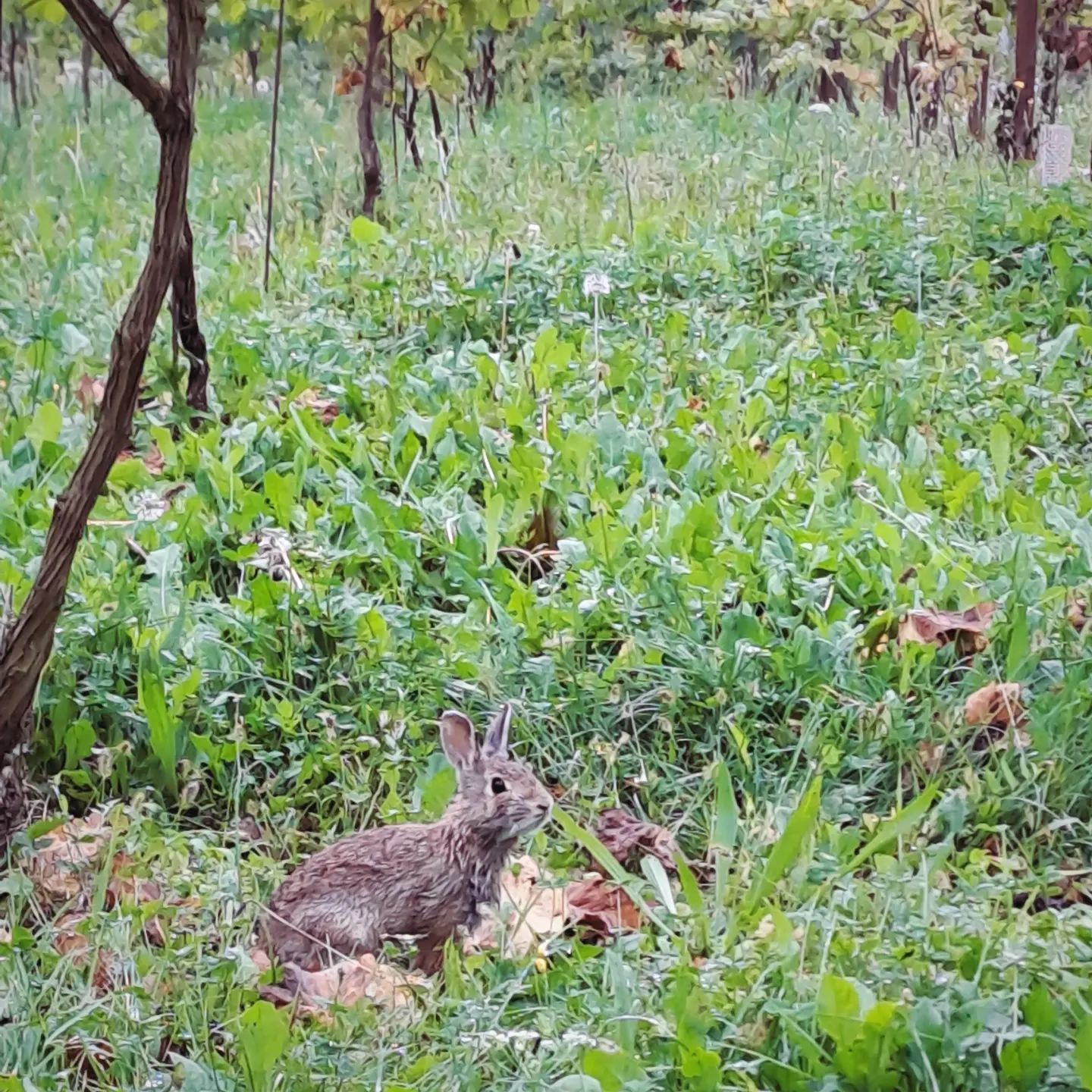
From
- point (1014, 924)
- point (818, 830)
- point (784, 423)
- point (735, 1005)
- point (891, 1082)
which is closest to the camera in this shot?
point (891, 1082)

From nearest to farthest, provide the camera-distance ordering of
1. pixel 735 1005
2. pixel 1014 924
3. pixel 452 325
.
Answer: pixel 735 1005 < pixel 1014 924 < pixel 452 325

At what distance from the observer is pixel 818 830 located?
2.44m

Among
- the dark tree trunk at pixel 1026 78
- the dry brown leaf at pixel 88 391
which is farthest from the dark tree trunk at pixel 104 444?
the dark tree trunk at pixel 1026 78

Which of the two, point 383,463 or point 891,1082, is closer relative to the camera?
point 891,1082

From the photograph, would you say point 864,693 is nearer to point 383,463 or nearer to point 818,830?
point 818,830

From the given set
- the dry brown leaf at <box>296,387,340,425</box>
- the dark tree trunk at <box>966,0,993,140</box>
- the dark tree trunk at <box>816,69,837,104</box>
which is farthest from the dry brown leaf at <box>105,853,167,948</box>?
the dark tree trunk at <box>816,69,837,104</box>

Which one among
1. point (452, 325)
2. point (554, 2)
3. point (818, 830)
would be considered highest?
point (554, 2)

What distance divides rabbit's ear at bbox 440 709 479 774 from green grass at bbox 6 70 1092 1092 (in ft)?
0.69

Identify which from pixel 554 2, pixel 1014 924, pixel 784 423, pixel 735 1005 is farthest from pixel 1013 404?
pixel 554 2

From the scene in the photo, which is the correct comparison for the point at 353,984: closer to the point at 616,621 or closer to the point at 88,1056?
the point at 88,1056

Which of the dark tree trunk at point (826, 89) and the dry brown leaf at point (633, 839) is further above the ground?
the dark tree trunk at point (826, 89)

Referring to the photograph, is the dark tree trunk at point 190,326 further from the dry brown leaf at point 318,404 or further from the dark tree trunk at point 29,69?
the dark tree trunk at point 29,69

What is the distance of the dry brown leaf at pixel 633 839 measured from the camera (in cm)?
251

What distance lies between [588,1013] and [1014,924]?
55 cm
